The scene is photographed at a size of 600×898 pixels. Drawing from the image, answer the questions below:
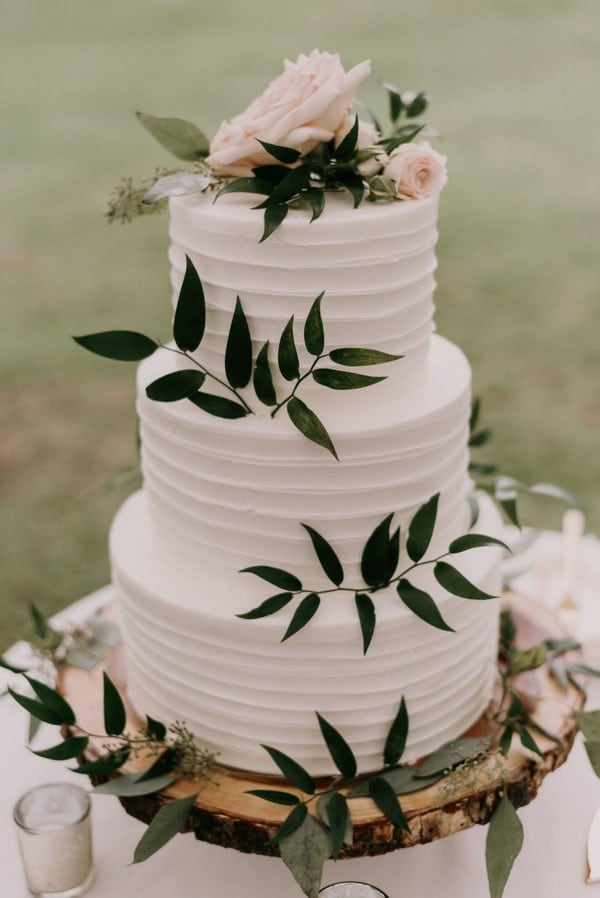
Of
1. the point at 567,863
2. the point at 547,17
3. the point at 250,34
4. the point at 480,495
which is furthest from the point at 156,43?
the point at 567,863

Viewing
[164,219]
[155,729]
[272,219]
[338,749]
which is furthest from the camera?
[164,219]

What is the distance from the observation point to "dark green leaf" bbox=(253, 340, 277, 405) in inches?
64.9

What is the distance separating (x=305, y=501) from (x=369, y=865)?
0.72m

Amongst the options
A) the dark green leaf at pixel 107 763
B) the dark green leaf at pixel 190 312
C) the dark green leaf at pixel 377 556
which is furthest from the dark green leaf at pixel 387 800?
the dark green leaf at pixel 190 312

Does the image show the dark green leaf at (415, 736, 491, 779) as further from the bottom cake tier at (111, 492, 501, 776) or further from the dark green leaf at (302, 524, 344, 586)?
the dark green leaf at (302, 524, 344, 586)

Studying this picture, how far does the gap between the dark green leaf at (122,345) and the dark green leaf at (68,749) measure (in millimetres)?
668

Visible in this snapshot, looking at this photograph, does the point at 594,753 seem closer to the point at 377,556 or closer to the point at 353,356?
the point at 377,556

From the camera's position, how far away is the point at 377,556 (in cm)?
174

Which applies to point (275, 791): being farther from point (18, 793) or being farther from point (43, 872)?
point (18, 793)

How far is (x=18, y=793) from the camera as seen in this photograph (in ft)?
6.80

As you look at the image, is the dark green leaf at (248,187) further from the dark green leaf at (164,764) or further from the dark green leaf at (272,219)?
the dark green leaf at (164,764)

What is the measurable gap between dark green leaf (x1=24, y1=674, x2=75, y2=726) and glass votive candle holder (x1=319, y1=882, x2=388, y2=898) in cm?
54

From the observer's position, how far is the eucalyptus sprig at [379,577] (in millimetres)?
1719

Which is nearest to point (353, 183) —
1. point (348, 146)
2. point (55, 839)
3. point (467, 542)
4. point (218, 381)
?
point (348, 146)
